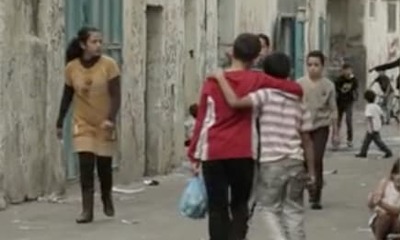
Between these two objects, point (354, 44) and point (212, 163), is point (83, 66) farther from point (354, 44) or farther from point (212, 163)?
point (354, 44)

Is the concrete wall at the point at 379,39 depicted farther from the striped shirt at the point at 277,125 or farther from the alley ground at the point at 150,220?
the striped shirt at the point at 277,125

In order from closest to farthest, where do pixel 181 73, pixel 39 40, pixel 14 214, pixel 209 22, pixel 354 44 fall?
1. pixel 14 214
2. pixel 39 40
3. pixel 181 73
4. pixel 209 22
5. pixel 354 44

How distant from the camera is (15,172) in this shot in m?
16.6

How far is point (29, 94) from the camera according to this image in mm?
16969

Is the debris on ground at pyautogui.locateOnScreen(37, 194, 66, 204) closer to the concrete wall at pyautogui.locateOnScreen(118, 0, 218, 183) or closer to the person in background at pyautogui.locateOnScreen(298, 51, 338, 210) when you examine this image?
the concrete wall at pyautogui.locateOnScreen(118, 0, 218, 183)

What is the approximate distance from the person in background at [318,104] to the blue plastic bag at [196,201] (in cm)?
504

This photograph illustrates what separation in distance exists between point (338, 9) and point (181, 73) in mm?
23040

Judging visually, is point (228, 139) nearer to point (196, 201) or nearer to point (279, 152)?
point (279, 152)

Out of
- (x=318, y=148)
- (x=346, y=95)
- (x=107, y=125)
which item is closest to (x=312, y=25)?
(x=346, y=95)

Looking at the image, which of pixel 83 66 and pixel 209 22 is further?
pixel 209 22

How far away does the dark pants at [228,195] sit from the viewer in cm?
1127

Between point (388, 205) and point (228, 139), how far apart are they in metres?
1.73

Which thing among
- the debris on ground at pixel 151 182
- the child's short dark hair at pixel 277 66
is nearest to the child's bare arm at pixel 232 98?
the child's short dark hair at pixel 277 66

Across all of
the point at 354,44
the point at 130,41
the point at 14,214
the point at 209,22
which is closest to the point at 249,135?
the point at 14,214
